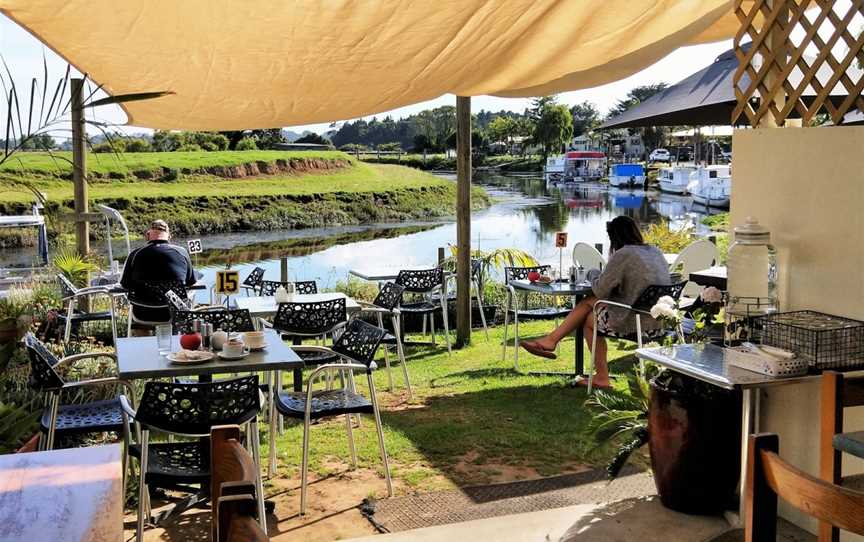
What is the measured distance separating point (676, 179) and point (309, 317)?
4284 cm

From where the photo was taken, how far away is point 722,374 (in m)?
3.30

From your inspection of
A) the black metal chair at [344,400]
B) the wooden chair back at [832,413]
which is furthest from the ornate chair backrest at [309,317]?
the wooden chair back at [832,413]

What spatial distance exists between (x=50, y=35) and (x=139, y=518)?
76.1 inches

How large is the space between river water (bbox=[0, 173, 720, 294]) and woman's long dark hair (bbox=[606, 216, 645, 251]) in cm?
634

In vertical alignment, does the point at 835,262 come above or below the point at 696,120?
below

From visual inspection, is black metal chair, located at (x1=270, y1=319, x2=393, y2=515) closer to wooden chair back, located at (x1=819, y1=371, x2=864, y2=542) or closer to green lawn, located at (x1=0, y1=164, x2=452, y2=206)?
wooden chair back, located at (x1=819, y1=371, x2=864, y2=542)

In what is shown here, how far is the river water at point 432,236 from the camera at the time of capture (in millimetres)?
18564

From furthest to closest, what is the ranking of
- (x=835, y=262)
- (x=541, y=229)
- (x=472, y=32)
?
(x=541, y=229) → (x=472, y=32) → (x=835, y=262)

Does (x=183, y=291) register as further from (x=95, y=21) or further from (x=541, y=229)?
(x=541, y=229)

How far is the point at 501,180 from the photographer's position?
6056cm

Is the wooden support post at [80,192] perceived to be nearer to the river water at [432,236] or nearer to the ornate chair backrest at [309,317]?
the ornate chair backrest at [309,317]

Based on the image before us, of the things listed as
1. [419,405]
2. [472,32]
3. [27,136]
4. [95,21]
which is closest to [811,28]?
[472,32]

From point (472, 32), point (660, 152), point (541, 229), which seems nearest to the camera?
point (472, 32)

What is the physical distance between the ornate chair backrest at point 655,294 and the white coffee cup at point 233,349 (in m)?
2.92
